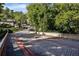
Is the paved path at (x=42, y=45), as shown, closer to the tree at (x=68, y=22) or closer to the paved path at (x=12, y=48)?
the paved path at (x=12, y=48)

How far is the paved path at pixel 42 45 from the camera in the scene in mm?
6887

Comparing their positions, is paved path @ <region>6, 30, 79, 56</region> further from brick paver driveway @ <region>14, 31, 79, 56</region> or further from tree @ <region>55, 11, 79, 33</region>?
tree @ <region>55, 11, 79, 33</region>

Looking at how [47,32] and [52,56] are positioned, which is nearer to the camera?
[52,56]

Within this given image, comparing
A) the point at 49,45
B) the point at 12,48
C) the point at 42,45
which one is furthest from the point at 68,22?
the point at 12,48

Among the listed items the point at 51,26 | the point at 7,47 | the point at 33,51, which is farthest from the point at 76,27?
the point at 7,47

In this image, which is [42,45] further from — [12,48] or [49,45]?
[12,48]

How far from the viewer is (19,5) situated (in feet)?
22.3

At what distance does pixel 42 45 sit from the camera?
7.11 metres

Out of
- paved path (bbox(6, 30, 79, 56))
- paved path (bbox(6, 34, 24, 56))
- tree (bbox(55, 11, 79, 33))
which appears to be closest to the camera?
paved path (bbox(6, 34, 24, 56))

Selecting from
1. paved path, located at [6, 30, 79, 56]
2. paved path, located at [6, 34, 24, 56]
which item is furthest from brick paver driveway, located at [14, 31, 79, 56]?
paved path, located at [6, 34, 24, 56]

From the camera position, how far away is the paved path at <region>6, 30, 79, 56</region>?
6.89 metres

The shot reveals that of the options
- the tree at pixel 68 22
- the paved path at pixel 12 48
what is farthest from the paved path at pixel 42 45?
the tree at pixel 68 22

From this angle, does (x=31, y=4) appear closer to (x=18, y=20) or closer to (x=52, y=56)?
(x=18, y=20)

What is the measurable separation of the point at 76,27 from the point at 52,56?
81 centimetres
